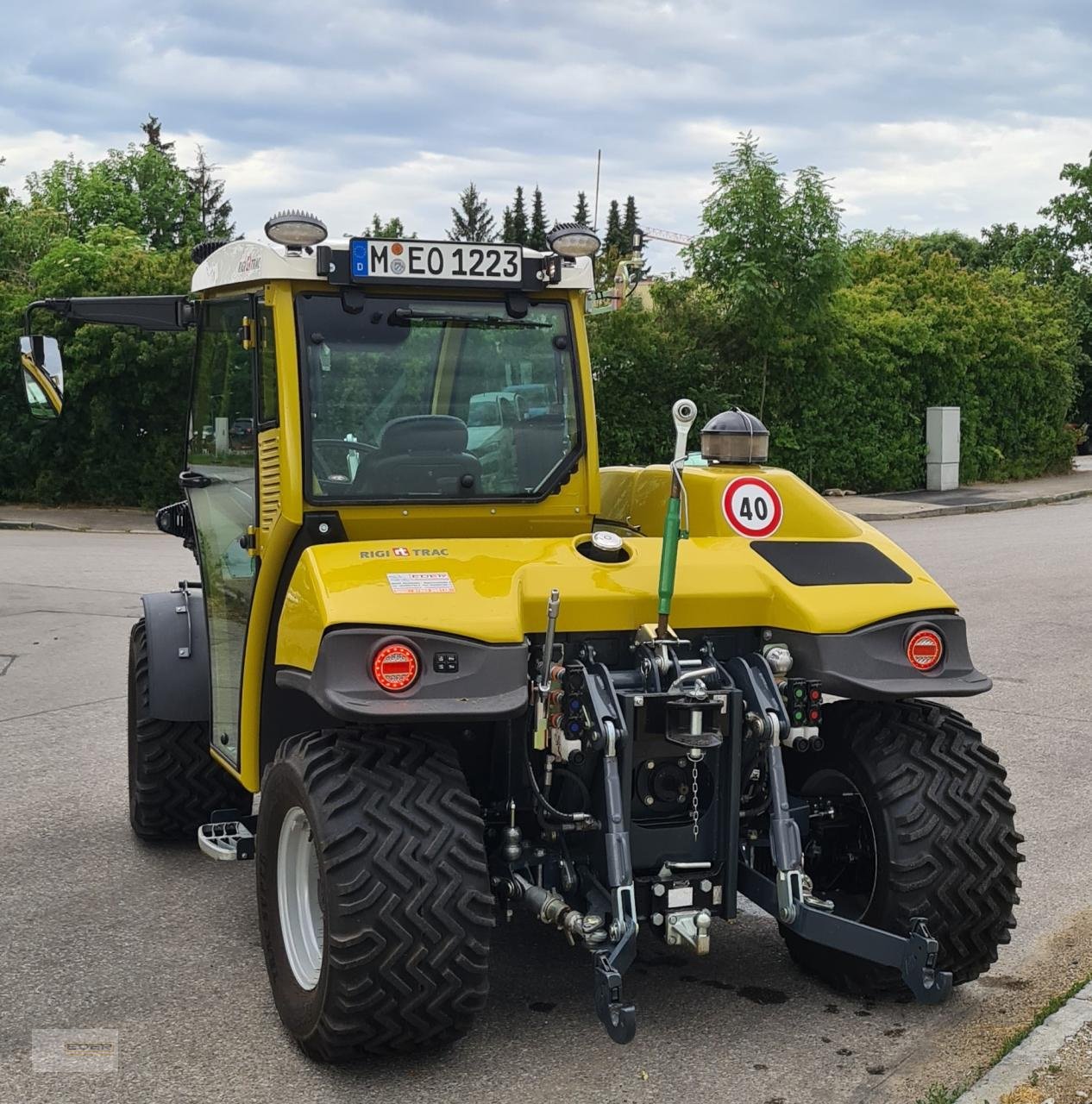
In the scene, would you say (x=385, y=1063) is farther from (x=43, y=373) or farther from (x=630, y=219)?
(x=630, y=219)

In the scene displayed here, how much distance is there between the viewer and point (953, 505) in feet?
75.6

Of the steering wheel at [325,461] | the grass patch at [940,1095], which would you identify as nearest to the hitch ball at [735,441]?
the steering wheel at [325,461]

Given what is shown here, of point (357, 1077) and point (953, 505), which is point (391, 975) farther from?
point (953, 505)

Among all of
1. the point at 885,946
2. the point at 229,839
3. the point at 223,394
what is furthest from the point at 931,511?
the point at 885,946

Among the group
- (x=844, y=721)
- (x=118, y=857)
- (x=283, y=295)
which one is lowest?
(x=118, y=857)

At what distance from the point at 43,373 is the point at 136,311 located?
24.5 inches

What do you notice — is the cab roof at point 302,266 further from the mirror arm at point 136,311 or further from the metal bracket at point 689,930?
the metal bracket at point 689,930

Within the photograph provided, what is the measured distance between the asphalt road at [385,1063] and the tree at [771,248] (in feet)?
45.6

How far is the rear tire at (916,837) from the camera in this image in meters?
4.30

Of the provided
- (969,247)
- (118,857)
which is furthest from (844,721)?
(969,247)

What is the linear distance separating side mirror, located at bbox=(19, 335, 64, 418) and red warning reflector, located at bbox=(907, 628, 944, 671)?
3077 mm

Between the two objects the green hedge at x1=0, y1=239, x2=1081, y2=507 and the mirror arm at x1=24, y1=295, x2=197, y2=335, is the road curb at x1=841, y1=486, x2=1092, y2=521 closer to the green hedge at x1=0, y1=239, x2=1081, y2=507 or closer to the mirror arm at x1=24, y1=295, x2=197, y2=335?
the green hedge at x1=0, y1=239, x2=1081, y2=507

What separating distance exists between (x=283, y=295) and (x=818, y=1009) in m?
2.74

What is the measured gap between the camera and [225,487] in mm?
5383
